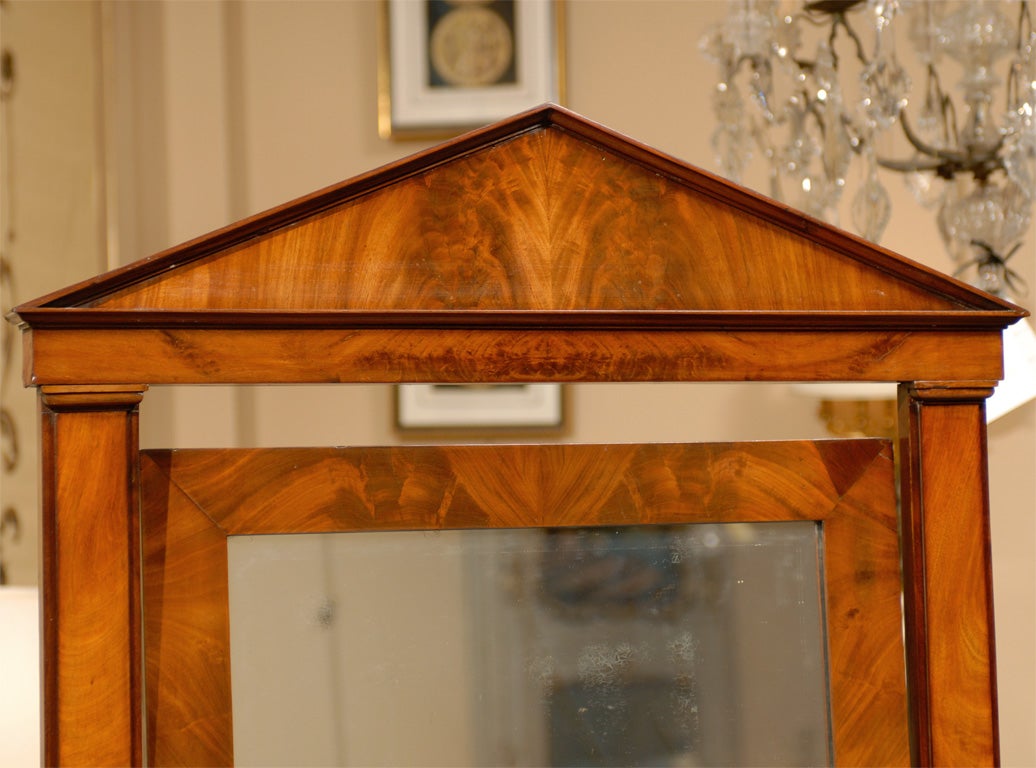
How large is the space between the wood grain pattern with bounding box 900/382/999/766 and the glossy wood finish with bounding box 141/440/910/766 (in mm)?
10

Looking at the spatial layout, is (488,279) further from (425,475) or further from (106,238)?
(106,238)

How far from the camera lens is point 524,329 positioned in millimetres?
456

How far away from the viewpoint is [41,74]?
138 cm

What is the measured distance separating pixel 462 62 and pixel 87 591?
53.1 inches

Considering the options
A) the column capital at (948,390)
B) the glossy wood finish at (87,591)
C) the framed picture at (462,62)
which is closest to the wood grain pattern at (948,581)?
the column capital at (948,390)

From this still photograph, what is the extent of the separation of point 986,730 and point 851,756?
0.07 meters

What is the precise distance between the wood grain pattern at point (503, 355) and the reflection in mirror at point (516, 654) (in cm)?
8

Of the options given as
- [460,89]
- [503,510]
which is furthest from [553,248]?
[460,89]


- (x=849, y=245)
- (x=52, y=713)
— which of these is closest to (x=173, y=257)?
(x=52, y=713)

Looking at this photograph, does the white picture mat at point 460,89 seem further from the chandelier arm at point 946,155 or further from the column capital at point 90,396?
the column capital at point 90,396

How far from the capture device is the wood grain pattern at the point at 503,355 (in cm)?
43

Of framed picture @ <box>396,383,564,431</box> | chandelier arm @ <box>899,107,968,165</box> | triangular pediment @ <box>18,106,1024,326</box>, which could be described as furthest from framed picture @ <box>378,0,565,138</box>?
triangular pediment @ <box>18,106,1024,326</box>

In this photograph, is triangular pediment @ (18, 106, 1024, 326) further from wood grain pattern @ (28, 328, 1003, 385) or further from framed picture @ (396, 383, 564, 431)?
framed picture @ (396, 383, 564, 431)

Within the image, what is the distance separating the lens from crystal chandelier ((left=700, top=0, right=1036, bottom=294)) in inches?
42.0
